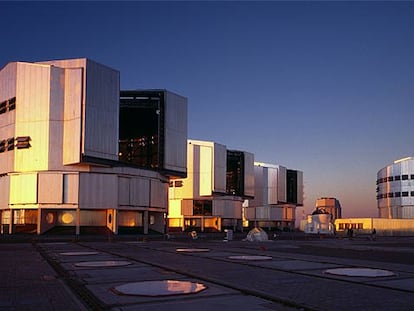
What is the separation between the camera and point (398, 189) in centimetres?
12812

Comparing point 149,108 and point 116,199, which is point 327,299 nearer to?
point 116,199

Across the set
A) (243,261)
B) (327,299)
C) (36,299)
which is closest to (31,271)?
(36,299)

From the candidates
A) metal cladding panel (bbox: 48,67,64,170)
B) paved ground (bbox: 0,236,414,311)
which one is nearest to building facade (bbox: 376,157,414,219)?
metal cladding panel (bbox: 48,67,64,170)

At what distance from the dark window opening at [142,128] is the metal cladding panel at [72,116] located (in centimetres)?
1170

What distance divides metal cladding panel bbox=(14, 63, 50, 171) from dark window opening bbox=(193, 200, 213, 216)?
45.2 m

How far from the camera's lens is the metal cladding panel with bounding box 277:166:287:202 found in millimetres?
129375

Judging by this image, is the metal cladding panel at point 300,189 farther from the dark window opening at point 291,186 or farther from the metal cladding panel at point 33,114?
the metal cladding panel at point 33,114

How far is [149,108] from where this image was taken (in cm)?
7581

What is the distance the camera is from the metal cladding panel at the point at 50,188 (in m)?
63.5

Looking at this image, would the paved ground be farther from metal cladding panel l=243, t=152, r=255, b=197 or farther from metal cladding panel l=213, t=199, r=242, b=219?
metal cladding panel l=243, t=152, r=255, b=197

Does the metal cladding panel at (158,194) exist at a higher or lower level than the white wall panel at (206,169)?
lower

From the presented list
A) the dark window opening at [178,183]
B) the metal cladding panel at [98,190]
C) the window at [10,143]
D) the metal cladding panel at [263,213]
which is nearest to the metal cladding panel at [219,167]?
the dark window opening at [178,183]

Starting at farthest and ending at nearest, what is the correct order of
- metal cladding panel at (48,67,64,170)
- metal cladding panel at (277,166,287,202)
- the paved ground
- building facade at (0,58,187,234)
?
metal cladding panel at (277,166,287,202)
metal cladding panel at (48,67,64,170)
building facade at (0,58,187,234)
the paved ground

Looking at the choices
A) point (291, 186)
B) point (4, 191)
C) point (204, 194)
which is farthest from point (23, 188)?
point (291, 186)
